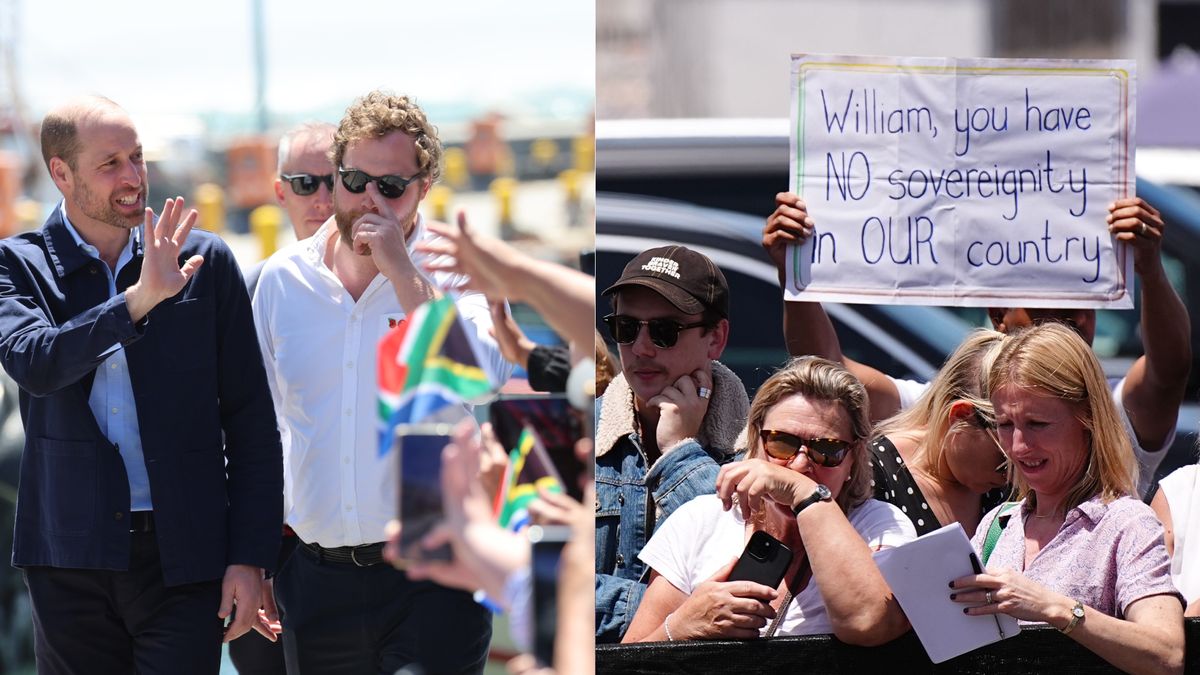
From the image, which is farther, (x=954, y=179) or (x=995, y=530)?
(x=954, y=179)

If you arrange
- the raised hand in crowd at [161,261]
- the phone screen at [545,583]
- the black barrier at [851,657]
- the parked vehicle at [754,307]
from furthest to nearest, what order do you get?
the parked vehicle at [754,307]
the black barrier at [851,657]
the raised hand in crowd at [161,261]
the phone screen at [545,583]

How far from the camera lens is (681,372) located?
310 centimetres

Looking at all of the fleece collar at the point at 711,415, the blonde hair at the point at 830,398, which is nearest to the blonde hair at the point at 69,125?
the fleece collar at the point at 711,415

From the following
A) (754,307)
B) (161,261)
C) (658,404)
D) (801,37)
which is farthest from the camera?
(801,37)

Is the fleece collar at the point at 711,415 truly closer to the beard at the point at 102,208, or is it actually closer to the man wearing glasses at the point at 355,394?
the man wearing glasses at the point at 355,394

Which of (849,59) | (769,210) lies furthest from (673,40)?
(849,59)

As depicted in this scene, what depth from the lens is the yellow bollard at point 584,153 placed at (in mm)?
2311

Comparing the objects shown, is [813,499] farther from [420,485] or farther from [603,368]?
[420,485]

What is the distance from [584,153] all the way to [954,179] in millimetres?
1152

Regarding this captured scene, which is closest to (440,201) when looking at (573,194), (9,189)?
(573,194)

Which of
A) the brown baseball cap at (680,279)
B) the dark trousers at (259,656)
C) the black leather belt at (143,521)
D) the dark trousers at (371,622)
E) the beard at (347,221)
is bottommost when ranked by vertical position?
the dark trousers at (259,656)

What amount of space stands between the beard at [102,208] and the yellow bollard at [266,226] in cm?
30

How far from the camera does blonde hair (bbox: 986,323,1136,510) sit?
9.30 ft

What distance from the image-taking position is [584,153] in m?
2.33
